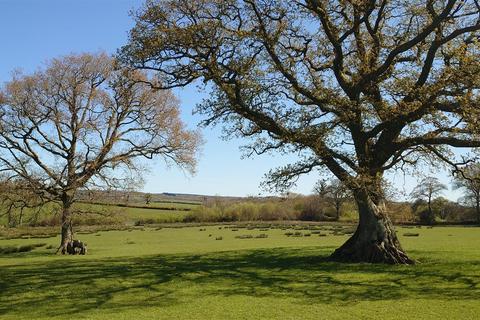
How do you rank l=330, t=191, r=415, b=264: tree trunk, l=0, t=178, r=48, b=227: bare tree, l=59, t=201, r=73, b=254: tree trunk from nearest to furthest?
l=330, t=191, r=415, b=264: tree trunk
l=0, t=178, r=48, b=227: bare tree
l=59, t=201, r=73, b=254: tree trunk

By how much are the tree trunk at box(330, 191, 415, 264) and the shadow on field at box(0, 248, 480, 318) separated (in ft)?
4.31

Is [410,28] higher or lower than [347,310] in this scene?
higher

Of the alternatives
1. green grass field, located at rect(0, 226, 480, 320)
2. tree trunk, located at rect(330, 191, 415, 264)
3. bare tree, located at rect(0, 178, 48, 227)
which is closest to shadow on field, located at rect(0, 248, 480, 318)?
green grass field, located at rect(0, 226, 480, 320)

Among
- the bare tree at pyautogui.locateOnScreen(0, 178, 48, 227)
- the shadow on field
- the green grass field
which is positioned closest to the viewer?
the green grass field

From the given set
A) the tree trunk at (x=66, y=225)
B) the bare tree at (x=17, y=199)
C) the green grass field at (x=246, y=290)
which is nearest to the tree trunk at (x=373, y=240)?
the green grass field at (x=246, y=290)

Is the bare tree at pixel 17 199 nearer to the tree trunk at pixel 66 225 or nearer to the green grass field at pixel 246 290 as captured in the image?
the tree trunk at pixel 66 225

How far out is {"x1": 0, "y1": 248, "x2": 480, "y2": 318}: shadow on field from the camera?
51.0 feet

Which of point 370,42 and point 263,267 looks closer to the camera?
point 263,267

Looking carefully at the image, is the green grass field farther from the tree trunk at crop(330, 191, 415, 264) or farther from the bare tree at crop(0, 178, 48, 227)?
the bare tree at crop(0, 178, 48, 227)

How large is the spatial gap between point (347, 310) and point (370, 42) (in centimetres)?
1632

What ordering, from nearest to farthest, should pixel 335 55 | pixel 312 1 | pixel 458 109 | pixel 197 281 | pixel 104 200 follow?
pixel 197 281
pixel 458 109
pixel 312 1
pixel 335 55
pixel 104 200

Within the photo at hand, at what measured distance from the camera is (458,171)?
25.3m

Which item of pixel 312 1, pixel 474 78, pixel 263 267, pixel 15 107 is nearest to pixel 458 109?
pixel 474 78

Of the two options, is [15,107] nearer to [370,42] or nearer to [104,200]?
[104,200]
